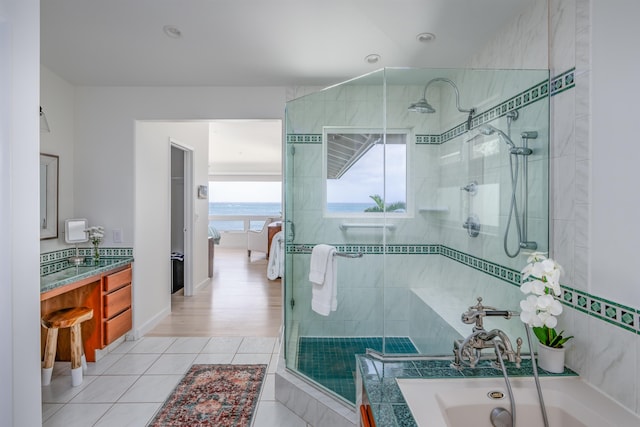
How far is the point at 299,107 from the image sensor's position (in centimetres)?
263

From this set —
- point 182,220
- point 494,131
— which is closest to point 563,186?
point 494,131

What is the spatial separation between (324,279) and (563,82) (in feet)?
5.79

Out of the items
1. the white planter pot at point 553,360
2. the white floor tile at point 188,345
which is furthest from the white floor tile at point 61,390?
the white planter pot at point 553,360

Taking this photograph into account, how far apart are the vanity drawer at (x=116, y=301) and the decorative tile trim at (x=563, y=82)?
11.5 feet

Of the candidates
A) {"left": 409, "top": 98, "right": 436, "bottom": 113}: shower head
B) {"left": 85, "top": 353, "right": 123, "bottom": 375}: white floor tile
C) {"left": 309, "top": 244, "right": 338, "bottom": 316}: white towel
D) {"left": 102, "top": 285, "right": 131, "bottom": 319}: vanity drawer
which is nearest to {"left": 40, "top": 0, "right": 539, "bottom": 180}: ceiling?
{"left": 409, "top": 98, "right": 436, "bottom": 113}: shower head

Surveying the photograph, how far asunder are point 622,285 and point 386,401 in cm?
102

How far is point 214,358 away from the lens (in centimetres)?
294

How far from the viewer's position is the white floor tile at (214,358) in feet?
9.38

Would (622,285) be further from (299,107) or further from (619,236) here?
(299,107)

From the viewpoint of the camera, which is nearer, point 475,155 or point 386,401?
point 386,401

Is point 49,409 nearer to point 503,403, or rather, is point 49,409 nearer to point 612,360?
point 503,403

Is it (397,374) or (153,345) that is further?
(153,345)

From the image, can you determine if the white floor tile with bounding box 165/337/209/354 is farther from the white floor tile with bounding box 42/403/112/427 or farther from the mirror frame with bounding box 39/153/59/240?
the mirror frame with bounding box 39/153/59/240

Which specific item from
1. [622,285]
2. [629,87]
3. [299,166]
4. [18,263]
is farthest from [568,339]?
[18,263]
